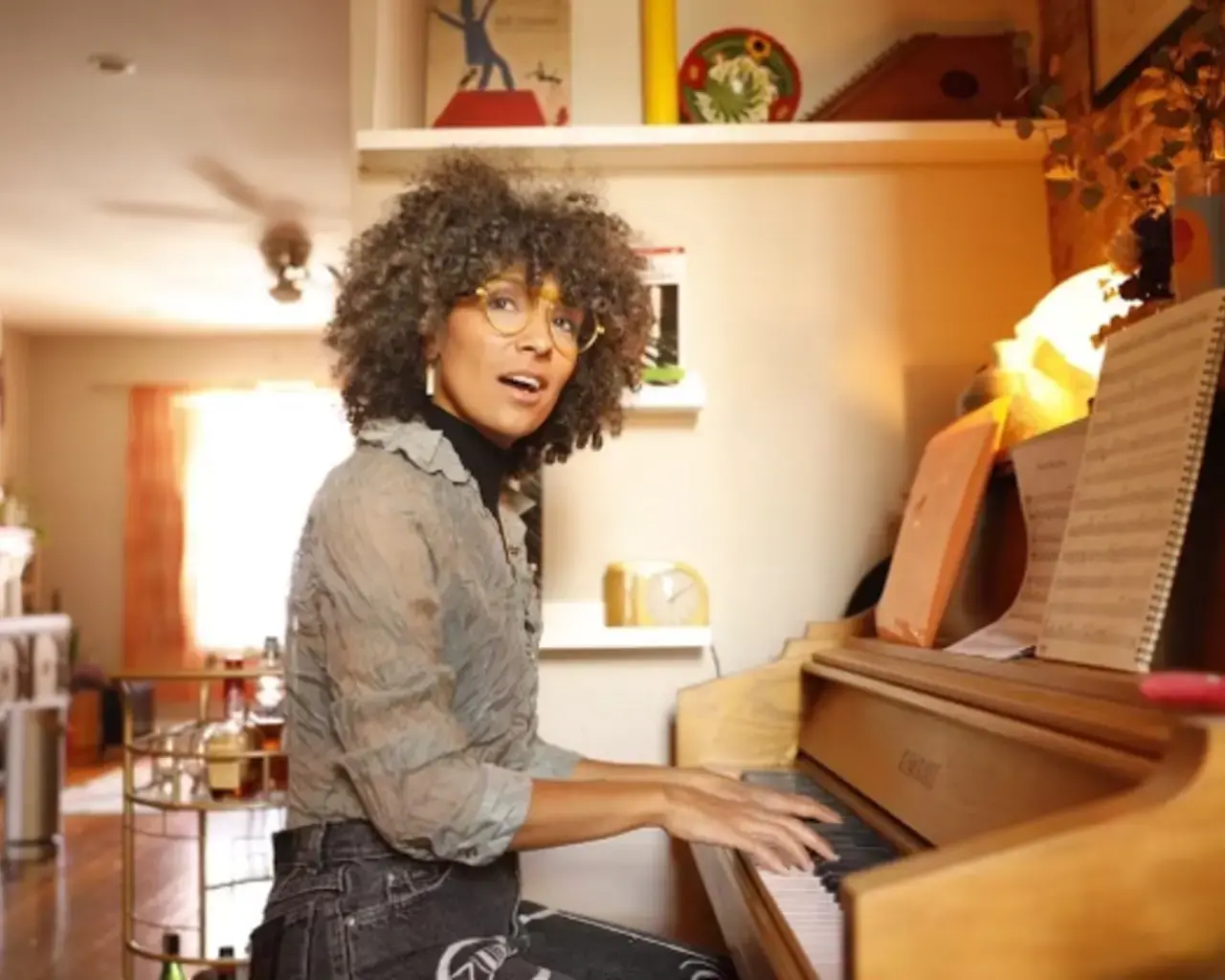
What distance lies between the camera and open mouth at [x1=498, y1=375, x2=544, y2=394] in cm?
139

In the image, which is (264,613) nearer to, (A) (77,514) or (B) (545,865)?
(A) (77,514)

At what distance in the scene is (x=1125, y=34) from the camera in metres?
1.72

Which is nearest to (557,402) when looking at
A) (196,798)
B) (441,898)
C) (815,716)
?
(815,716)

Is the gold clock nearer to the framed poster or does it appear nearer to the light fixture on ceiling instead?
the framed poster

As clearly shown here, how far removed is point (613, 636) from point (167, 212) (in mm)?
3854

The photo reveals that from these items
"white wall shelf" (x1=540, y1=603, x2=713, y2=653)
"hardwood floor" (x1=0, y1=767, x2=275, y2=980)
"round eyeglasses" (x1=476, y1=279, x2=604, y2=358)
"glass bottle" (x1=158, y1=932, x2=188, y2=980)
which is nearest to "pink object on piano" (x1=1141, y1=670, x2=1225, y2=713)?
"round eyeglasses" (x1=476, y1=279, x2=604, y2=358)

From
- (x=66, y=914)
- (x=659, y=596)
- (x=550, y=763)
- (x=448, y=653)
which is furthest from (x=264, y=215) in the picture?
(x=448, y=653)

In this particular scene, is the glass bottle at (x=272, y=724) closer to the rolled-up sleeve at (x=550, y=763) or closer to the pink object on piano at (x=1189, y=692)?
the rolled-up sleeve at (x=550, y=763)

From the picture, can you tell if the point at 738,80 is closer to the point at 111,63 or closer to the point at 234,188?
the point at 111,63

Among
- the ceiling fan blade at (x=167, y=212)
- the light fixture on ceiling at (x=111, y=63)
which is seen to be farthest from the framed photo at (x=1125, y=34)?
the ceiling fan blade at (x=167, y=212)

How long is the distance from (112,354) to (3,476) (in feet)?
3.08

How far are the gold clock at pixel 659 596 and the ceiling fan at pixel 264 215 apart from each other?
8.97 ft

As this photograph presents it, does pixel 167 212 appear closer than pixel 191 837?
No

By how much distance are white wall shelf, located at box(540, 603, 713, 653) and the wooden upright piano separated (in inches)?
9.5
